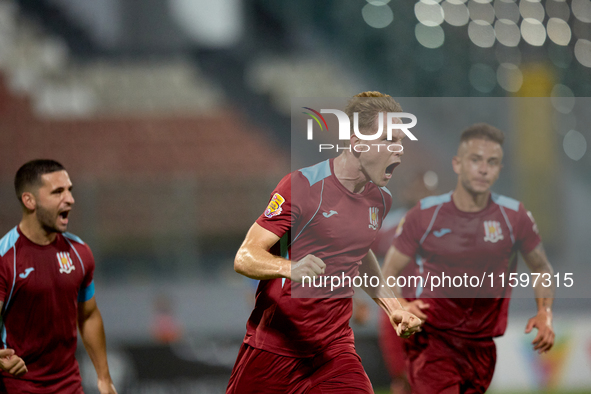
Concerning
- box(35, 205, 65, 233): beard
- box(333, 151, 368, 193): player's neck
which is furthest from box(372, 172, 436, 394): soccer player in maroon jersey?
box(35, 205, 65, 233): beard

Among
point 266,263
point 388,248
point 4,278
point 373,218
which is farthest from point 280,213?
point 388,248

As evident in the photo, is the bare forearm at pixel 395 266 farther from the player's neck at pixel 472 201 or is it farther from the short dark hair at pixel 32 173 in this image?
the short dark hair at pixel 32 173

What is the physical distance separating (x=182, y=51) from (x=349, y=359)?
45.6 feet

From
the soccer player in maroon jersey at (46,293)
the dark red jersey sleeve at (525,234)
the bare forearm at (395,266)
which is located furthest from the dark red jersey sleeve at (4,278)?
the dark red jersey sleeve at (525,234)

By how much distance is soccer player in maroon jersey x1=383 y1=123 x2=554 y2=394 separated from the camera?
445 centimetres

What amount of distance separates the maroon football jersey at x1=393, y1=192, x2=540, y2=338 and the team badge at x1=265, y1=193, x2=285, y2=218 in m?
1.64

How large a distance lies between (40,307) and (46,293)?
10cm

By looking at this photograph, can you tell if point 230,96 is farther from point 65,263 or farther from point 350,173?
point 350,173

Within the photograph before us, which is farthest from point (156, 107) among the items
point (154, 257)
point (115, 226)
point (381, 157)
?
point (381, 157)

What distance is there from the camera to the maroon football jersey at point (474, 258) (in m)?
4.47

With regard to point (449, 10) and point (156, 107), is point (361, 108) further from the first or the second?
point (449, 10)

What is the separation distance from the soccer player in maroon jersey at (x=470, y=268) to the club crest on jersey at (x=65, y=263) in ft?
7.92

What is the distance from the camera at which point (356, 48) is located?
1623 cm

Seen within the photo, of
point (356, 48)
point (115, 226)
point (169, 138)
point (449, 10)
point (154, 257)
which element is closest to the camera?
point (154, 257)
